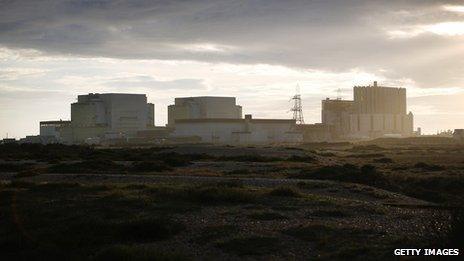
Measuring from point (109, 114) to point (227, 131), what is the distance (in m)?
32.9

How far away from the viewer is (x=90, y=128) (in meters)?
167

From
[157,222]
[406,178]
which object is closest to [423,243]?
[157,222]

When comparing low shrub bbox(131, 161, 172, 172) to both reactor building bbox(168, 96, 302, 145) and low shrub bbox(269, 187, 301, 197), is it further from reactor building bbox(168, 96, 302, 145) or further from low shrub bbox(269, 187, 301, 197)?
reactor building bbox(168, 96, 302, 145)

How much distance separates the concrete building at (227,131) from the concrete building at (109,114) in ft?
41.2

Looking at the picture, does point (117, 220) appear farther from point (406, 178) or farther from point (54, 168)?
point (54, 168)

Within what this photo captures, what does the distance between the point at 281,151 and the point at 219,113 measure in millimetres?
98035

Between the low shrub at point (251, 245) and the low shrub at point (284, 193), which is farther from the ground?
the low shrub at point (284, 193)

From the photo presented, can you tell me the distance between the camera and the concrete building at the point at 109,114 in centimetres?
16275

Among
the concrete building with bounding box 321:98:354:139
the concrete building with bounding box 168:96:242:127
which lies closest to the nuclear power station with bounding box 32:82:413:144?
the concrete building with bounding box 168:96:242:127

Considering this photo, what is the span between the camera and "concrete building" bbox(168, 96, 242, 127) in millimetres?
179125

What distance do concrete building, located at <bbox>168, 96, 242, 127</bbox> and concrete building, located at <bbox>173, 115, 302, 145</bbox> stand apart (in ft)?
55.7

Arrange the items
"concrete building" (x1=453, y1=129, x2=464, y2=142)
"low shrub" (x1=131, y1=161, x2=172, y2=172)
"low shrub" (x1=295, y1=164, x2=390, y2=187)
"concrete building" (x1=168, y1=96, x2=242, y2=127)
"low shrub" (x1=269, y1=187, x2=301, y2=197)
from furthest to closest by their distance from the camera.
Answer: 1. "concrete building" (x1=453, y1=129, x2=464, y2=142)
2. "concrete building" (x1=168, y1=96, x2=242, y2=127)
3. "low shrub" (x1=131, y1=161, x2=172, y2=172)
4. "low shrub" (x1=295, y1=164, x2=390, y2=187)
5. "low shrub" (x1=269, y1=187, x2=301, y2=197)

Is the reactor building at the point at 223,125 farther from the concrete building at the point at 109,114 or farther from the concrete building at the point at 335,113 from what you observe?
the concrete building at the point at 335,113

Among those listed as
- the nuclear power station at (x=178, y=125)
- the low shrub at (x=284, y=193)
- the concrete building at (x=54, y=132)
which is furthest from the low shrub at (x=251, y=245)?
the concrete building at (x=54, y=132)
